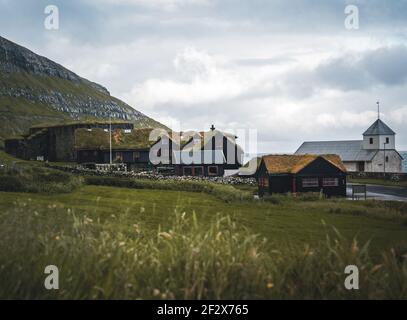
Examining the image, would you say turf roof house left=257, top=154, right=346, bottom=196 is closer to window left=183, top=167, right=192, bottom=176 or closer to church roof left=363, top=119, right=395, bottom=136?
window left=183, top=167, right=192, bottom=176

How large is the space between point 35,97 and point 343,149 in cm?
12554

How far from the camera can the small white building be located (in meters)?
77.2

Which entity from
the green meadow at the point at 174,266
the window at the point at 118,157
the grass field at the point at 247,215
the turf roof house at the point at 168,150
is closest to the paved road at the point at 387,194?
the turf roof house at the point at 168,150

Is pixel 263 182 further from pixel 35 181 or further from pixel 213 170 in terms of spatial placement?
pixel 35 181

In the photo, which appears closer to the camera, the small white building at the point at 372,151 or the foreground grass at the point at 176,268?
the foreground grass at the point at 176,268

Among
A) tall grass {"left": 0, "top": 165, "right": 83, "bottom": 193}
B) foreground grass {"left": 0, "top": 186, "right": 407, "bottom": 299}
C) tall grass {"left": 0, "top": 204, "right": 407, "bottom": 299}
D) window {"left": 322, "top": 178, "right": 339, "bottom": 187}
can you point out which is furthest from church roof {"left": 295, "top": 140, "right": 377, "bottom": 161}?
tall grass {"left": 0, "top": 204, "right": 407, "bottom": 299}

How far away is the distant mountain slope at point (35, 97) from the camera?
15435 cm

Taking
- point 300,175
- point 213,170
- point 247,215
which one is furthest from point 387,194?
point 247,215

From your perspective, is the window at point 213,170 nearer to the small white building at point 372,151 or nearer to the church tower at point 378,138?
the small white building at point 372,151

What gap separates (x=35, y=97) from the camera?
174 metres

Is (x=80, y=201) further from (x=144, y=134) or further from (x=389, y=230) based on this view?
(x=144, y=134)

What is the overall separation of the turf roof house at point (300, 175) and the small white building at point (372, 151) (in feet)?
126

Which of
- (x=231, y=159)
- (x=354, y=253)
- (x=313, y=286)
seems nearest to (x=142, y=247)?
(x=313, y=286)

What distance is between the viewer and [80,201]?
2092cm
